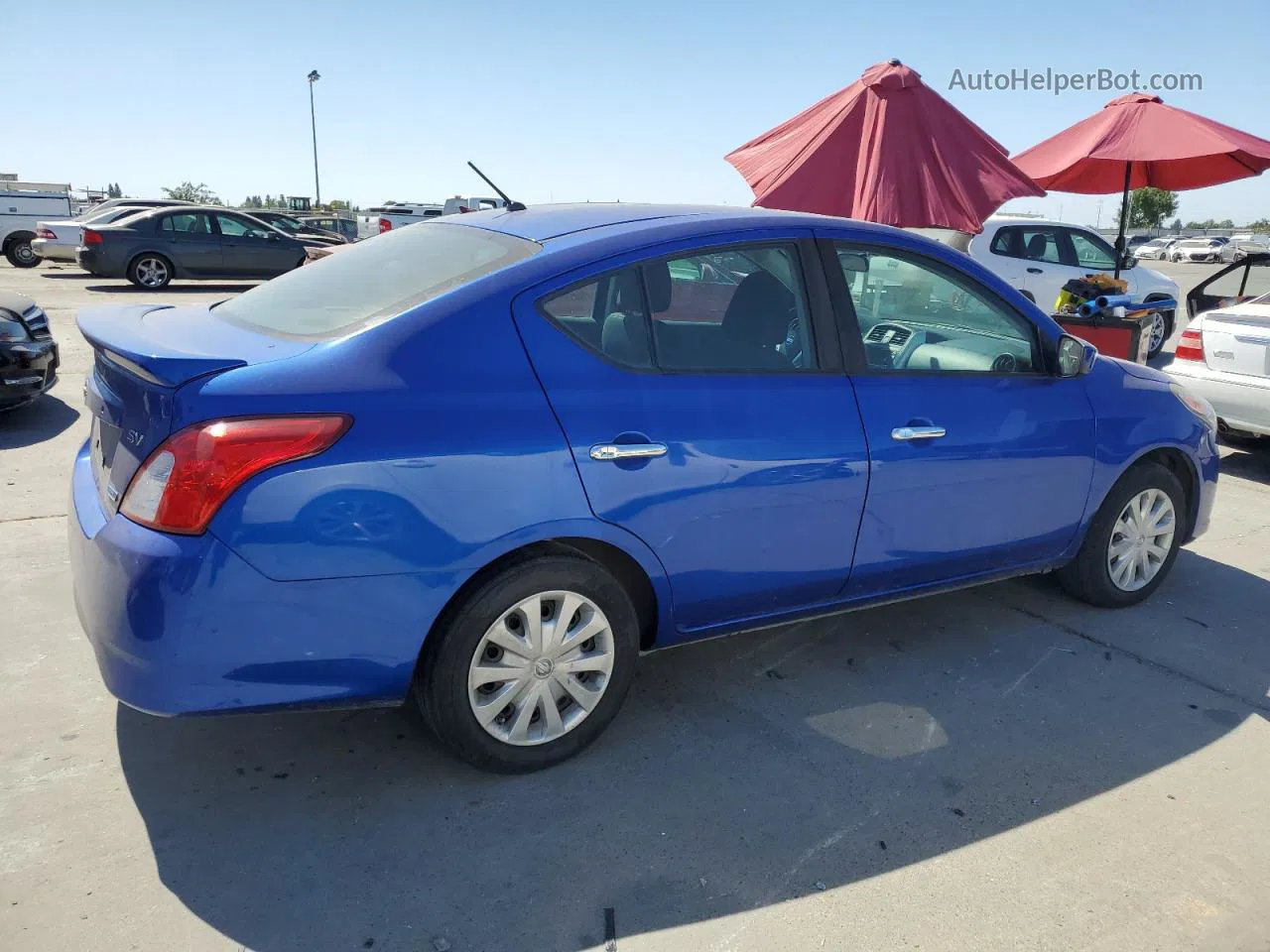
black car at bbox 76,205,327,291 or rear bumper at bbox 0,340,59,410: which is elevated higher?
black car at bbox 76,205,327,291

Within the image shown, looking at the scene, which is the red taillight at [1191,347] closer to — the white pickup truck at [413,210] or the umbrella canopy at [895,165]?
the umbrella canopy at [895,165]

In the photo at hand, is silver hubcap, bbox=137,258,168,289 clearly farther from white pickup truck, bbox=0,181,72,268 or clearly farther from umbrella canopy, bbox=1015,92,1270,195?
umbrella canopy, bbox=1015,92,1270,195

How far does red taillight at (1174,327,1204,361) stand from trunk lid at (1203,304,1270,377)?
52mm

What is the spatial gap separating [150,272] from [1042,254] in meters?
13.8

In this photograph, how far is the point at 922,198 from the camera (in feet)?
22.2

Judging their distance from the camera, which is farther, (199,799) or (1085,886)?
(199,799)

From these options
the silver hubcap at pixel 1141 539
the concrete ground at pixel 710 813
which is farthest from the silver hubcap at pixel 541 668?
the silver hubcap at pixel 1141 539

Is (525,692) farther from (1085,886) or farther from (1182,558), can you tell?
(1182,558)

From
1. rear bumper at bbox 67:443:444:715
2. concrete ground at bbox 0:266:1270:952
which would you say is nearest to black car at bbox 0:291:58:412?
concrete ground at bbox 0:266:1270:952

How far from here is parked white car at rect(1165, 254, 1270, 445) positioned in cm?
633

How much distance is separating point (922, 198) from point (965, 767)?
474cm

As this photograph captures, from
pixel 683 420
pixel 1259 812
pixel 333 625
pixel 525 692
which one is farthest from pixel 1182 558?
pixel 333 625

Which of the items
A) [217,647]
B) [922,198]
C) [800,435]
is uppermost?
[922,198]

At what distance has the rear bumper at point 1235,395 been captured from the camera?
6297 millimetres
